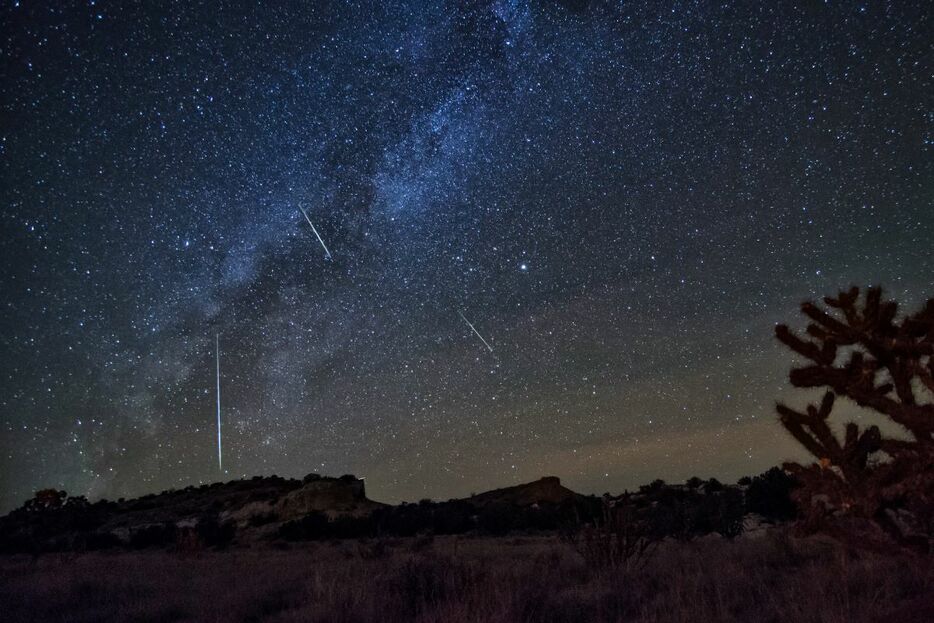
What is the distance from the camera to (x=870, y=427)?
10.6m

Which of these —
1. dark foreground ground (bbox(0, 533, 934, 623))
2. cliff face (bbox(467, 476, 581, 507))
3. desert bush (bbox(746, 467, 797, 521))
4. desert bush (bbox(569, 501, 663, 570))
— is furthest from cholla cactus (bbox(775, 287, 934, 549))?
cliff face (bbox(467, 476, 581, 507))

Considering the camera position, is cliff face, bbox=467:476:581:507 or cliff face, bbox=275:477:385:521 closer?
cliff face, bbox=275:477:385:521

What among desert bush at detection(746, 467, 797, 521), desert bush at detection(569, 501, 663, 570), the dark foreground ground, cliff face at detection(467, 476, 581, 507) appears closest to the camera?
the dark foreground ground

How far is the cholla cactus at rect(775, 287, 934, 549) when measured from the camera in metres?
7.97

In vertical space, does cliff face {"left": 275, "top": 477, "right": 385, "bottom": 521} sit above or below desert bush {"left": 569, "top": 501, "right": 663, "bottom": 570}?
above

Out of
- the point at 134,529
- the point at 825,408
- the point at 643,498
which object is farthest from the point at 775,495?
the point at 134,529

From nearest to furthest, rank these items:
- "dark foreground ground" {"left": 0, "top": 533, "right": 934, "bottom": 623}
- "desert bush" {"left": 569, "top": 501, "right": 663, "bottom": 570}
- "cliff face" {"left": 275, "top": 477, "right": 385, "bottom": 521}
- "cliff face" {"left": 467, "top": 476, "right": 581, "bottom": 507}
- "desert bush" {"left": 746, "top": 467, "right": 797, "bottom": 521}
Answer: "dark foreground ground" {"left": 0, "top": 533, "right": 934, "bottom": 623}
"desert bush" {"left": 569, "top": 501, "right": 663, "bottom": 570}
"desert bush" {"left": 746, "top": 467, "right": 797, "bottom": 521}
"cliff face" {"left": 275, "top": 477, "right": 385, "bottom": 521}
"cliff face" {"left": 467, "top": 476, "right": 581, "bottom": 507}

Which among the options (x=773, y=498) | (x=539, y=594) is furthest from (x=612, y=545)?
(x=773, y=498)

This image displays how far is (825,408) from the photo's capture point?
11.3m

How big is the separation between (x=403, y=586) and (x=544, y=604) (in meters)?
2.31

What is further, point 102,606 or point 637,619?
point 102,606

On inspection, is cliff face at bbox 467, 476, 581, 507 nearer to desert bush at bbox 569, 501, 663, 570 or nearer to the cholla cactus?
desert bush at bbox 569, 501, 663, 570

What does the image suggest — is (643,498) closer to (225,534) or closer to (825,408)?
(225,534)

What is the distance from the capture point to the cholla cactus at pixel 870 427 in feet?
26.2
